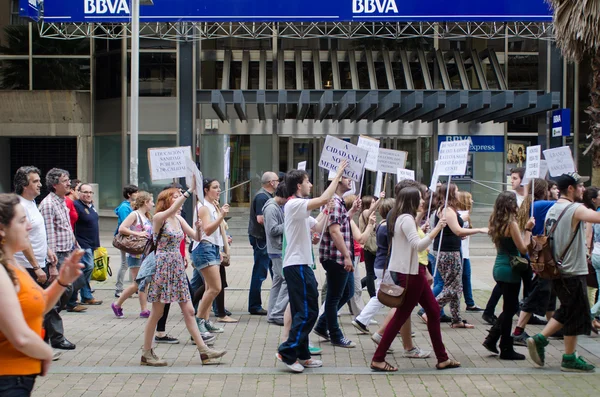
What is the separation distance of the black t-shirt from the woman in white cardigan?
11.3 ft

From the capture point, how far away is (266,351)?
820cm

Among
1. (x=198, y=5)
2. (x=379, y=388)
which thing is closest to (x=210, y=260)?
(x=379, y=388)

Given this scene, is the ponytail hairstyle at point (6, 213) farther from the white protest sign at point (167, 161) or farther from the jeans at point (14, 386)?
the white protest sign at point (167, 161)

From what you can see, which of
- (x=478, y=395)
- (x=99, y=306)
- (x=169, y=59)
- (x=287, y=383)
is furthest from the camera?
(x=169, y=59)

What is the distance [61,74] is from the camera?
2514 centimetres

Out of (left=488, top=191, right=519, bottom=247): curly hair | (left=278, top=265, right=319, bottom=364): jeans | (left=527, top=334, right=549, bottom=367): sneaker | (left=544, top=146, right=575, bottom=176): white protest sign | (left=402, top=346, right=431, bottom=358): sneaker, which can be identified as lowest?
(left=402, top=346, right=431, bottom=358): sneaker

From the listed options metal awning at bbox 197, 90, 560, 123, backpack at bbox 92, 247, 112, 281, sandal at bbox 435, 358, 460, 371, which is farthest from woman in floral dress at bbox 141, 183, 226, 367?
metal awning at bbox 197, 90, 560, 123

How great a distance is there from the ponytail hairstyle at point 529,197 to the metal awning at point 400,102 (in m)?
11.5

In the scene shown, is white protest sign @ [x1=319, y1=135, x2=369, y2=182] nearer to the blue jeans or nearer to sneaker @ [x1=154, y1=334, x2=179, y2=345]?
sneaker @ [x1=154, y1=334, x2=179, y2=345]

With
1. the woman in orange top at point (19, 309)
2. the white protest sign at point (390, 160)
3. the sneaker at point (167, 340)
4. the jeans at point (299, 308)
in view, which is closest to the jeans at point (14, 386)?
the woman in orange top at point (19, 309)

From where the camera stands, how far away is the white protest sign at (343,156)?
7910mm

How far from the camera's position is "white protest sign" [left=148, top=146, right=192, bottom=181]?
27.2ft

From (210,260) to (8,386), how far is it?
5.03m

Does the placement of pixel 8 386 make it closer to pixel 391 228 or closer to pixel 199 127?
pixel 391 228
